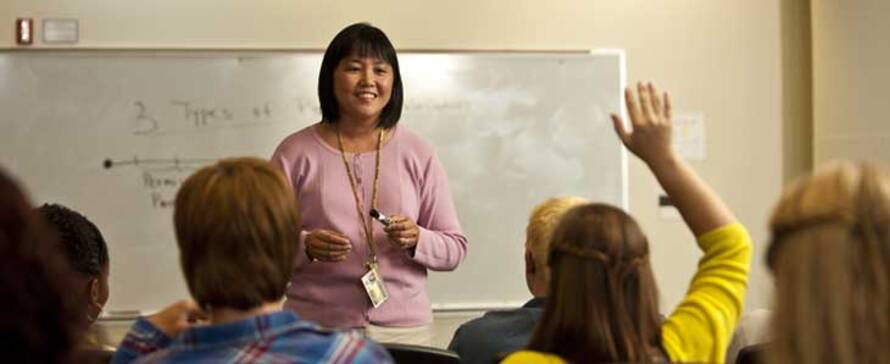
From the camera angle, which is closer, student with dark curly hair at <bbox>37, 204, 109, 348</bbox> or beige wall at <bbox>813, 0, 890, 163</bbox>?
student with dark curly hair at <bbox>37, 204, 109, 348</bbox>

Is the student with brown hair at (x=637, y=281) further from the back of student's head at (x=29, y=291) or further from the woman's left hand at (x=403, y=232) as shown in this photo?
the woman's left hand at (x=403, y=232)

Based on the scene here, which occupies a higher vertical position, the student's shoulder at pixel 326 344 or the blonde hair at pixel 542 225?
the blonde hair at pixel 542 225

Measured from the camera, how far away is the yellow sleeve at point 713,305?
5.37 feet

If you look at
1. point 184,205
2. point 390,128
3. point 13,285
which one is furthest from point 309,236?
point 13,285

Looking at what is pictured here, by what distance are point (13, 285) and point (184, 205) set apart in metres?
0.52

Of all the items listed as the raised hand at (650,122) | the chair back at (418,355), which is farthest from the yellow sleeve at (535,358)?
the chair back at (418,355)

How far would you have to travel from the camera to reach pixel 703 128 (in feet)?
15.6

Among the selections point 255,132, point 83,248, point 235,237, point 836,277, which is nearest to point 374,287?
point 83,248

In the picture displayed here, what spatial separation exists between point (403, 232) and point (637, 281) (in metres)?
1.22

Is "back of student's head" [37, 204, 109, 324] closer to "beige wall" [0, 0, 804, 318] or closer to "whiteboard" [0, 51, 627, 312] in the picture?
"whiteboard" [0, 51, 627, 312]

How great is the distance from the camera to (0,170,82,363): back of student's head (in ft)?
3.09

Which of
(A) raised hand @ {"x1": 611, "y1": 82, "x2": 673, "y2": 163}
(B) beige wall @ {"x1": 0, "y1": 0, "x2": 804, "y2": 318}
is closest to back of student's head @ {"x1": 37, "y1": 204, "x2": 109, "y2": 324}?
(A) raised hand @ {"x1": 611, "y1": 82, "x2": 673, "y2": 163}

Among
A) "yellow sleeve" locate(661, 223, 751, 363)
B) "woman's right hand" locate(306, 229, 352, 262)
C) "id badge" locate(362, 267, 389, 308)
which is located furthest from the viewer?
"id badge" locate(362, 267, 389, 308)

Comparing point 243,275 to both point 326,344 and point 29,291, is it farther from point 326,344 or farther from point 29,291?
point 29,291
